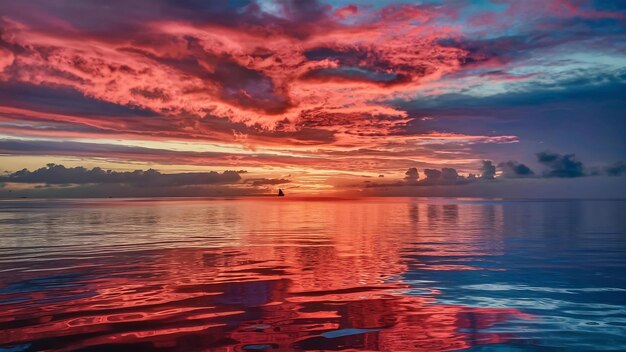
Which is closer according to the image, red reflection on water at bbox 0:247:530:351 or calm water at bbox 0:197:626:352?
red reflection on water at bbox 0:247:530:351

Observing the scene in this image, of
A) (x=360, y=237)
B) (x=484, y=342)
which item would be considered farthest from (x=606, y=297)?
(x=360, y=237)

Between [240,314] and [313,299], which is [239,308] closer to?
[240,314]

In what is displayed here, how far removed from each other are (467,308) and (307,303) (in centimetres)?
525

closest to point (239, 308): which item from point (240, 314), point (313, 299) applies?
point (240, 314)

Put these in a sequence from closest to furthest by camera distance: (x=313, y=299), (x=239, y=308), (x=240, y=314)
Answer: (x=240, y=314), (x=239, y=308), (x=313, y=299)

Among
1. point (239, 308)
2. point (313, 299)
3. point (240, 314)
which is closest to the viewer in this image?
point (240, 314)

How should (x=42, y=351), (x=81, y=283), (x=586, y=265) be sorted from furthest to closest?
(x=586, y=265) → (x=81, y=283) → (x=42, y=351)

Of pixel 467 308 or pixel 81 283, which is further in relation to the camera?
pixel 81 283

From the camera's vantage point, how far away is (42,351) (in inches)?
440

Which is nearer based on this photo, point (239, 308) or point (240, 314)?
point (240, 314)

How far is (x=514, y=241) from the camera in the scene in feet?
125

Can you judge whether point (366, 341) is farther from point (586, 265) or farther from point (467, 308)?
point (586, 265)

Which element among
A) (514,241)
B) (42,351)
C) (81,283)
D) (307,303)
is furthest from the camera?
(514,241)

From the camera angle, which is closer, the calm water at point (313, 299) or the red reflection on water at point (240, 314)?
the red reflection on water at point (240, 314)
